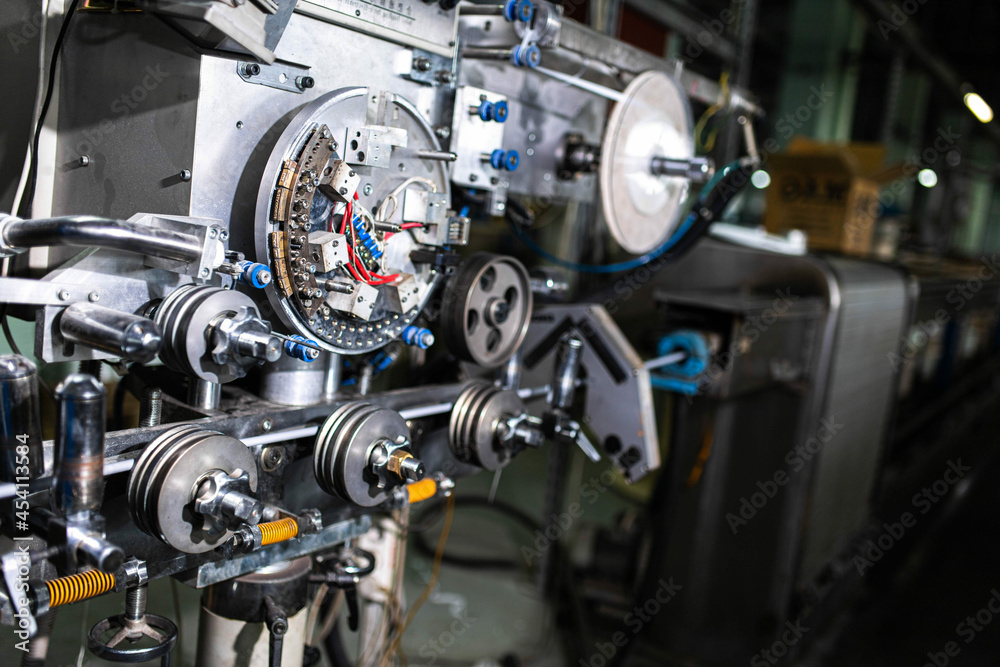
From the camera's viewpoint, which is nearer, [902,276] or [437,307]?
[437,307]

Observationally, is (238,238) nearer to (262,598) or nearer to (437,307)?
(437,307)

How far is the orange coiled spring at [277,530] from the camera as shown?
771mm

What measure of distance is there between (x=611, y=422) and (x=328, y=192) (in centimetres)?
72

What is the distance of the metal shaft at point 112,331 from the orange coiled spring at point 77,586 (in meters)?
0.20

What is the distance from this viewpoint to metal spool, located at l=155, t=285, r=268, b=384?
71 centimetres

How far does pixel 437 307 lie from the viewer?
108cm

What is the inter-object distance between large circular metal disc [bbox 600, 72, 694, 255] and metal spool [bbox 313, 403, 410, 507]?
562 millimetres

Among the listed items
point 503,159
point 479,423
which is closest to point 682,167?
point 503,159

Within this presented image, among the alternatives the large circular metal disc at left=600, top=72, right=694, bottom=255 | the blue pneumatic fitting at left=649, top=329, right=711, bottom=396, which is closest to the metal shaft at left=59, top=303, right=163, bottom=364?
the large circular metal disc at left=600, top=72, right=694, bottom=255

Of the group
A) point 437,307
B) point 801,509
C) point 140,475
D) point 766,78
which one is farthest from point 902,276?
point 766,78

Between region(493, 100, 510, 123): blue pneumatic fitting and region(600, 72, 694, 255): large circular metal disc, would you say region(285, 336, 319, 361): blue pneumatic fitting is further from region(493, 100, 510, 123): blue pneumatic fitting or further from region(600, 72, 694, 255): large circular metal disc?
region(600, 72, 694, 255): large circular metal disc

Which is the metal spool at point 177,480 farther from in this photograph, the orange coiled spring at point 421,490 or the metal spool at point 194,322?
the orange coiled spring at point 421,490

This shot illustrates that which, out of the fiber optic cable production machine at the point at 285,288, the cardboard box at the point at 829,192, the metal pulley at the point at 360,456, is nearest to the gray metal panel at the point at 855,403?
the cardboard box at the point at 829,192

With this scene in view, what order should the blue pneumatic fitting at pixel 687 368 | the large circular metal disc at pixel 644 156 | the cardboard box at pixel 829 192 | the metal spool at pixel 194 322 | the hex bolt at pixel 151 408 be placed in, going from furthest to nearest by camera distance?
the cardboard box at pixel 829 192 → the blue pneumatic fitting at pixel 687 368 → the large circular metal disc at pixel 644 156 → the hex bolt at pixel 151 408 → the metal spool at pixel 194 322
